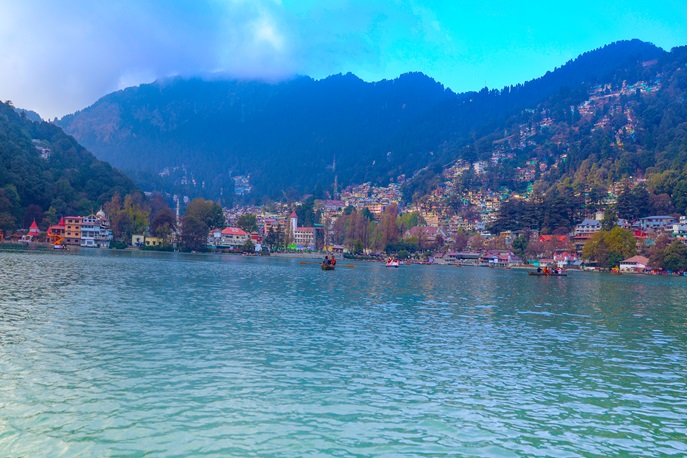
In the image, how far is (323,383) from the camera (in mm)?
12914

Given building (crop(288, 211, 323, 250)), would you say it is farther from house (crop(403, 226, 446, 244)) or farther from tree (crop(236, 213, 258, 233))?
house (crop(403, 226, 446, 244))

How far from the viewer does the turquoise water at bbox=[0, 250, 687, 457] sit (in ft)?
30.8

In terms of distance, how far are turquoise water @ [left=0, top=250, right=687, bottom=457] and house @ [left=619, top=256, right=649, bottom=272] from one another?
79459 mm

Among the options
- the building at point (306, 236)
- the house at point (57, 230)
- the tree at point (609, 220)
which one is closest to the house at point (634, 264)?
the tree at point (609, 220)

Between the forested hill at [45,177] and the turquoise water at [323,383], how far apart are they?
3401 inches

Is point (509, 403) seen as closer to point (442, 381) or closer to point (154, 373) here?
point (442, 381)

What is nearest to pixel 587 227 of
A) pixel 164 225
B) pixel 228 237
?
pixel 228 237

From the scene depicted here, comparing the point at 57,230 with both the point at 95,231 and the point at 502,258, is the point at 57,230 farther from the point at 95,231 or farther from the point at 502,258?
the point at 502,258

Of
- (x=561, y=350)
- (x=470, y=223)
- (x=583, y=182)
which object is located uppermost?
(x=583, y=182)

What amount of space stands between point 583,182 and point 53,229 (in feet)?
443

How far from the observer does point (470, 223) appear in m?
177

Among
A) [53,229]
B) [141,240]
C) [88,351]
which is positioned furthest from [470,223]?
[88,351]

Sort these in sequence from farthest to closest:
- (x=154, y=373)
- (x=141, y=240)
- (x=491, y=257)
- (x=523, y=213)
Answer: (x=523, y=213) → (x=491, y=257) → (x=141, y=240) → (x=154, y=373)

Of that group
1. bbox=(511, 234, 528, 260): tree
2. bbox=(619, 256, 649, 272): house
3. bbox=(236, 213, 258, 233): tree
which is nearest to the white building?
bbox=(236, 213, 258, 233): tree
